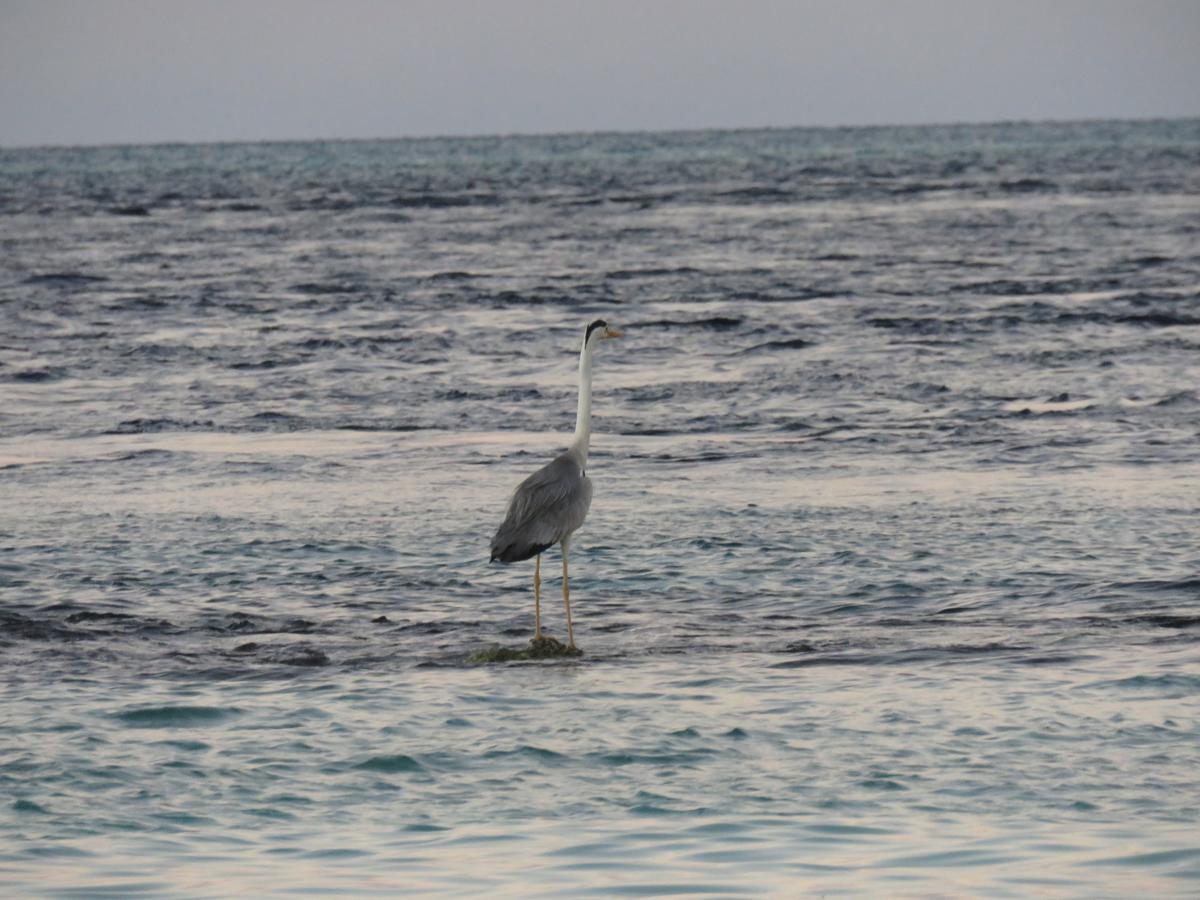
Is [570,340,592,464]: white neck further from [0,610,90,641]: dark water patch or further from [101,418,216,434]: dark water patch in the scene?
[101,418,216,434]: dark water patch

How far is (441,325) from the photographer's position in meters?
31.2

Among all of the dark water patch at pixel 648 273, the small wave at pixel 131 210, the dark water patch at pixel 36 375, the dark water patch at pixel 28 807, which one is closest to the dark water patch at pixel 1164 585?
the dark water patch at pixel 28 807

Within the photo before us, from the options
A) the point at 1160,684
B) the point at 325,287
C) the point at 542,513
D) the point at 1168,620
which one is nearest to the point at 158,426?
the point at 542,513

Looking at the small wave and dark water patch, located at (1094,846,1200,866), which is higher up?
the small wave

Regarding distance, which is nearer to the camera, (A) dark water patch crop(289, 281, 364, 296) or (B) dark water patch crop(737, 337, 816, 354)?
Answer: (B) dark water patch crop(737, 337, 816, 354)

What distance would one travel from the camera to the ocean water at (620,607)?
7.60 metres

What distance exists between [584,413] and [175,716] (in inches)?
146

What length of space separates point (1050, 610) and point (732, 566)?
236 cm

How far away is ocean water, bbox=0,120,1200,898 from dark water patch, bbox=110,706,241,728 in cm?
2

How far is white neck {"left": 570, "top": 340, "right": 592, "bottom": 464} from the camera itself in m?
12.0

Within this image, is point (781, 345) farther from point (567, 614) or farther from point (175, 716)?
point (175, 716)

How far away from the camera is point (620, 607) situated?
12.1 m

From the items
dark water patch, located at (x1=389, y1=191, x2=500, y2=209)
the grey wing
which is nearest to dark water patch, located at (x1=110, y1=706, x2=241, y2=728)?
the grey wing

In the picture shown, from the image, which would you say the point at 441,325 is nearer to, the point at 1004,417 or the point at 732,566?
the point at 1004,417
